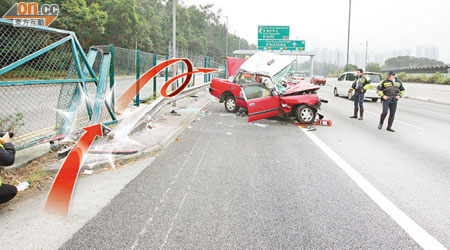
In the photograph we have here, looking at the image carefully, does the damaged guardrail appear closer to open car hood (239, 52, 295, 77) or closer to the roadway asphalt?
the roadway asphalt

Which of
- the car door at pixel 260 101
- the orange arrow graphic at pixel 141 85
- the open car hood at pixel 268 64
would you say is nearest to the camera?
the car door at pixel 260 101

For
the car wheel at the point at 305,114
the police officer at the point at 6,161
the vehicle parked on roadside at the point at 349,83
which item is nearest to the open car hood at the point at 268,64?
the car wheel at the point at 305,114

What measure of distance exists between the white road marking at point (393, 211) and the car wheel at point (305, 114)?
3.94m

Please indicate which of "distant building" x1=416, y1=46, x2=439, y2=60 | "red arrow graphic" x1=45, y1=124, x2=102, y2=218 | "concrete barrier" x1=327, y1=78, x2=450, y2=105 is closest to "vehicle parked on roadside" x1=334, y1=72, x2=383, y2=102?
"concrete barrier" x1=327, y1=78, x2=450, y2=105

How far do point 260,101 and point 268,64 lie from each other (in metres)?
1.97

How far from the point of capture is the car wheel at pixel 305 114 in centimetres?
980

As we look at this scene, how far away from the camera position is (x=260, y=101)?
9.65 meters

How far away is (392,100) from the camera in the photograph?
9344 millimetres

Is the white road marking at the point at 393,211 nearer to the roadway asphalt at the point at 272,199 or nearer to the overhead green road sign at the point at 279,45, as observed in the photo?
the roadway asphalt at the point at 272,199

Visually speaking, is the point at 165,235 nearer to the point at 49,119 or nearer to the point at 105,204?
the point at 105,204

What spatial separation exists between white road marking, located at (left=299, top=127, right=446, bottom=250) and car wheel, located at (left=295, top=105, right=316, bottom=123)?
3.94 m

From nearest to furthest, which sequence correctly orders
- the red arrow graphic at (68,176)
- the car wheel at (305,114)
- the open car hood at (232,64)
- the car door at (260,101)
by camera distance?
the red arrow graphic at (68,176)
the car door at (260,101)
the car wheel at (305,114)
the open car hood at (232,64)

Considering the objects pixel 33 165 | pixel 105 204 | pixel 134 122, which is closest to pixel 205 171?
pixel 105 204

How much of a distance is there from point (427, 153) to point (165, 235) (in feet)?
19.9
